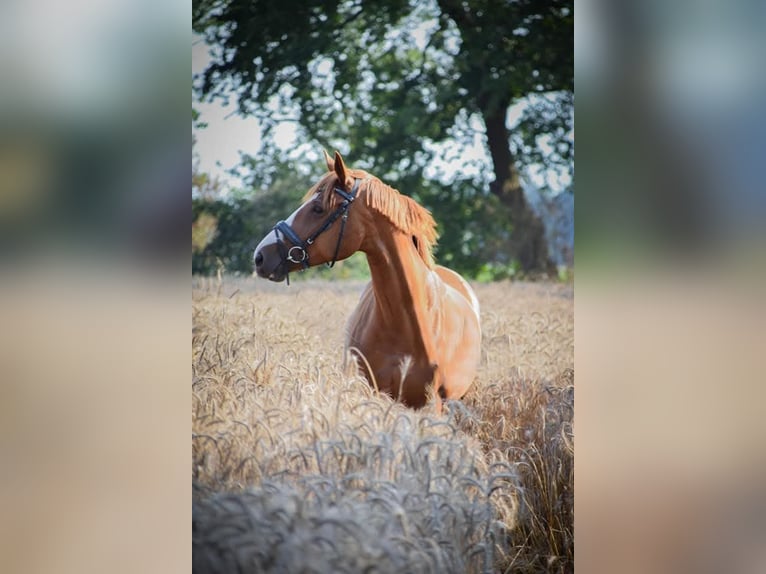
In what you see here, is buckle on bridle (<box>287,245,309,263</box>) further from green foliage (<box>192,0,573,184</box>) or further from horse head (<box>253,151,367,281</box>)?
green foliage (<box>192,0,573,184</box>)

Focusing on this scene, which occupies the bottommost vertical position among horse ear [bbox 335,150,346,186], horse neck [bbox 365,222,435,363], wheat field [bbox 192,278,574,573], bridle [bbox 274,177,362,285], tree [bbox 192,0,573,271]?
wheat field [bbox 192,278,574,573]

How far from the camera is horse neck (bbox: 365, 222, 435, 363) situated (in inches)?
94.9

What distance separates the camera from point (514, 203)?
8.19ft

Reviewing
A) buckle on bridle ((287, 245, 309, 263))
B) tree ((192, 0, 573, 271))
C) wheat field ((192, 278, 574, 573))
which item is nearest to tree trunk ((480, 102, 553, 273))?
tree ((192, 0, 573, 271))

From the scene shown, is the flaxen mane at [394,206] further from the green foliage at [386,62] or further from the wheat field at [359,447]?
the wheat field at [359,447]

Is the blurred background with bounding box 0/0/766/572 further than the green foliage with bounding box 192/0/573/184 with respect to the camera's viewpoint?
No

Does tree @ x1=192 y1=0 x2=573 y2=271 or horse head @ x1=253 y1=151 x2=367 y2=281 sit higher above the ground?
tree @ x1=192 y1=0 x2=573 y2=271

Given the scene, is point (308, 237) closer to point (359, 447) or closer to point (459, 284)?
point (459, 284)

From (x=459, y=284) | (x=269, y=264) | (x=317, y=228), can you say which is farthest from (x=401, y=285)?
(x=269, y=264)

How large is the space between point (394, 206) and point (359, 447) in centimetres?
81
